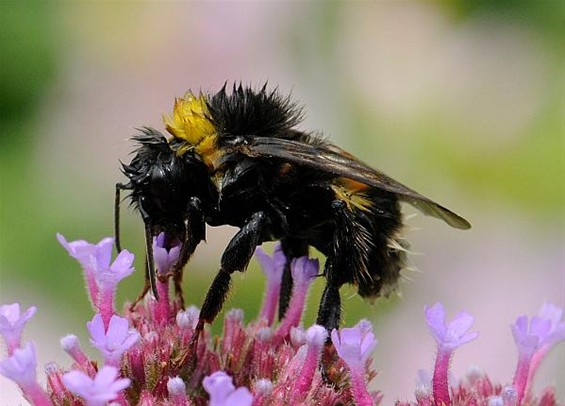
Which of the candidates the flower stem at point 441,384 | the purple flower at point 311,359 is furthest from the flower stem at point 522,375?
the purple flower at point 311,359

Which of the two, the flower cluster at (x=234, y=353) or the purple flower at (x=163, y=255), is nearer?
the flower cluster at (x=234, y=353)

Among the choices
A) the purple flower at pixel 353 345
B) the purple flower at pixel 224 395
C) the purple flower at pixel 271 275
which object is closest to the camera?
the purple flower at pixel 224 395

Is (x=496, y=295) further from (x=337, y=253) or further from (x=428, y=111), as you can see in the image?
(x=337, y=253)

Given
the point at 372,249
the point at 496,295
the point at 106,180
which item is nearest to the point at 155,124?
the point at 106,180

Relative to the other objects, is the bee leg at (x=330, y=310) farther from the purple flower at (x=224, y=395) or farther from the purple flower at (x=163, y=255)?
the purple flower at (x=224, y=395)

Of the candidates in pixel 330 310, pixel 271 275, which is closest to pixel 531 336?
pixel 330 310
